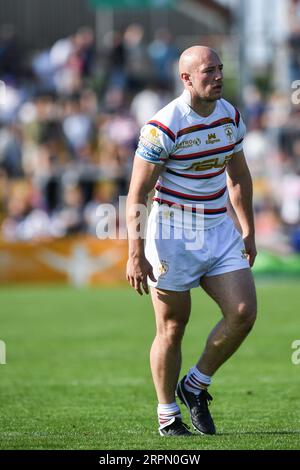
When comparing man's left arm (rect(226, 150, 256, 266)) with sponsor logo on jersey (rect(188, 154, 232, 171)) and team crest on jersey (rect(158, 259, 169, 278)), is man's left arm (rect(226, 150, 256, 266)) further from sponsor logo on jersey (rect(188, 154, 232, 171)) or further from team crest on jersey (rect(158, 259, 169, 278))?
team crest on jersey (rect(158, 259, 169, 278))

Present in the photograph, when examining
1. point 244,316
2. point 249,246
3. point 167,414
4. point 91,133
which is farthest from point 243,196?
point 91,133

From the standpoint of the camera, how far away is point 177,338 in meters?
7.14

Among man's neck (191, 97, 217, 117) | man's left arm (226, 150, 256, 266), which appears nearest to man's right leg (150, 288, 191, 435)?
man's left arm (226, 150, 256, 266)

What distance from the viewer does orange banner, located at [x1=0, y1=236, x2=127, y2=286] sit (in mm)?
20422

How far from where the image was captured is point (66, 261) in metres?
20.8

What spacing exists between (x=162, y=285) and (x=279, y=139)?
16.6m

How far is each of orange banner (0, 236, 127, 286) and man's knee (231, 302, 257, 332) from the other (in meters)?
13.4

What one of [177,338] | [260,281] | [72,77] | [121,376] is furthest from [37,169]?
[177,338]

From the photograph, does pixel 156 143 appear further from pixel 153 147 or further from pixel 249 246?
pixel 249 246

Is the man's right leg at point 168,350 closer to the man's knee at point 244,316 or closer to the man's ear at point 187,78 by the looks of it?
the man's knee at point 244,316

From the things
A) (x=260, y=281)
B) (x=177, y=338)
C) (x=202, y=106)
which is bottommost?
(x=260, y=281)

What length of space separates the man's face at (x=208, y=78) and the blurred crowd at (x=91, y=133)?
1418cm

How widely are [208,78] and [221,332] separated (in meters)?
1.59

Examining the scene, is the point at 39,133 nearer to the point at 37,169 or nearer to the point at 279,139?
the point at 37,169
